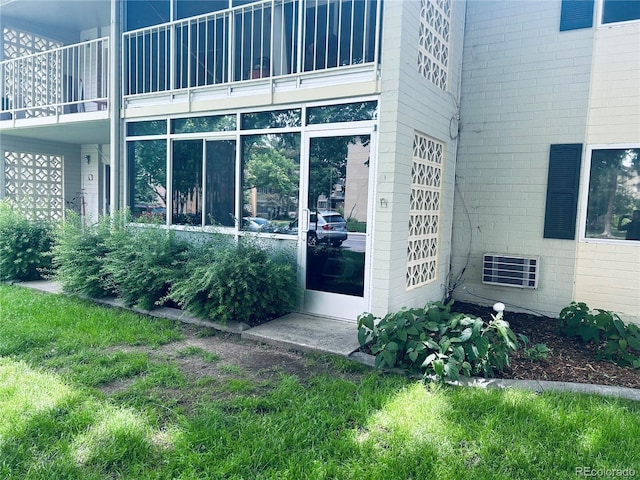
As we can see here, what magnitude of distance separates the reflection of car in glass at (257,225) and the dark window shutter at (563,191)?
3494mm

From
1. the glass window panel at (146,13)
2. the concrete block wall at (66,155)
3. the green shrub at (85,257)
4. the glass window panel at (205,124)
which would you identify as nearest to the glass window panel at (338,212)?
the glass window panel at (205,124)

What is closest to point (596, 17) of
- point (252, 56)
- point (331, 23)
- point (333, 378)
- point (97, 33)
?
point (331, 23)

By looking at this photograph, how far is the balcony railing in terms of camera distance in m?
4.88

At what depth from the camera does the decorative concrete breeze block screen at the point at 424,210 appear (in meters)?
5.08

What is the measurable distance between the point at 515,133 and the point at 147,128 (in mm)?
5253

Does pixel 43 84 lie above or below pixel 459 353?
above

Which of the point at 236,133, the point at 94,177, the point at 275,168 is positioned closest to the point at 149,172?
the point at 236,133

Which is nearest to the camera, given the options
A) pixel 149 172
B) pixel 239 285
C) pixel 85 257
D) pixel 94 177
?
pixel 239 285

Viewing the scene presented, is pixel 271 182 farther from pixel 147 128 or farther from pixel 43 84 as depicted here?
pixel 43 84

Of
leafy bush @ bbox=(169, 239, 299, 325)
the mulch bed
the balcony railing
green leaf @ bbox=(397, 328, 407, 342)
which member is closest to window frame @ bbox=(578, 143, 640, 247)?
the mulch bed

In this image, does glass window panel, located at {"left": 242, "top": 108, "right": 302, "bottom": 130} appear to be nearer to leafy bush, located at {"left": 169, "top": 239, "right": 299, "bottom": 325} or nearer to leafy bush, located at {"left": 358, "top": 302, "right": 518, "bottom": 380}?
leafy bush, located at {"left": 169, "top": 239, "right": 299, "bottom": 325}

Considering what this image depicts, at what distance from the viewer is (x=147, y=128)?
6.68 metres

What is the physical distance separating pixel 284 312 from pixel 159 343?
4.81 feet

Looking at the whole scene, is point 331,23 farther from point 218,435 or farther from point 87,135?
point 87,135
